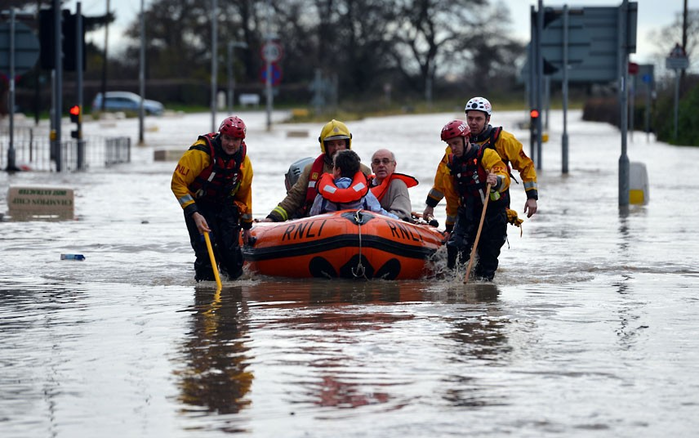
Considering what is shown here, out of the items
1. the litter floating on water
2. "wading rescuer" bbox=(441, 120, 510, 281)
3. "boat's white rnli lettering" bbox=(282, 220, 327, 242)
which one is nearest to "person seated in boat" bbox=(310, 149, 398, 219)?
"boat's white rnli lettering" bbox=(282, 220, 327, 242)

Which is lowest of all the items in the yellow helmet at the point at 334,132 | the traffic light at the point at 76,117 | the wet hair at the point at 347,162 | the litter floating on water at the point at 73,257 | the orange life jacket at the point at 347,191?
the litter floating on water at the point at 73,257

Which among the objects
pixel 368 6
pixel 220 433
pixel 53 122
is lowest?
pixel 220 433

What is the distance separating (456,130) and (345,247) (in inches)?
53.3

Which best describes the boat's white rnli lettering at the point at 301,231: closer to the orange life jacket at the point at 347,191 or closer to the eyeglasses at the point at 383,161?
the orange life jacket at the point at 347,191

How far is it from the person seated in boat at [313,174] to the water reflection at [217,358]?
205cm

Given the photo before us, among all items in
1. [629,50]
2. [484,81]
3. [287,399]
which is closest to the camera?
[287,399]

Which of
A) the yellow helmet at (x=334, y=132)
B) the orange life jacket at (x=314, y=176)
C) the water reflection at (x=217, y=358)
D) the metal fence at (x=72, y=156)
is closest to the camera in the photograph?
the water reflection at (x=217, y=358)

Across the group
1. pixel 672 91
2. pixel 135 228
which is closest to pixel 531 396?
pixel 135 228

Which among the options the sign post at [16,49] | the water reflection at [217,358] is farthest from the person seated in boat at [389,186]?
the sign post at [16,49]

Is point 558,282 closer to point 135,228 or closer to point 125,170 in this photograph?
point 135,228

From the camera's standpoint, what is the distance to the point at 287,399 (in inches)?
300

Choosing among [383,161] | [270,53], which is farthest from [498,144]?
[270,53]

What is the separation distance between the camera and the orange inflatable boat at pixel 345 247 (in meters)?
12.6

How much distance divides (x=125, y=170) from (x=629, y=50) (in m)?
14.2
